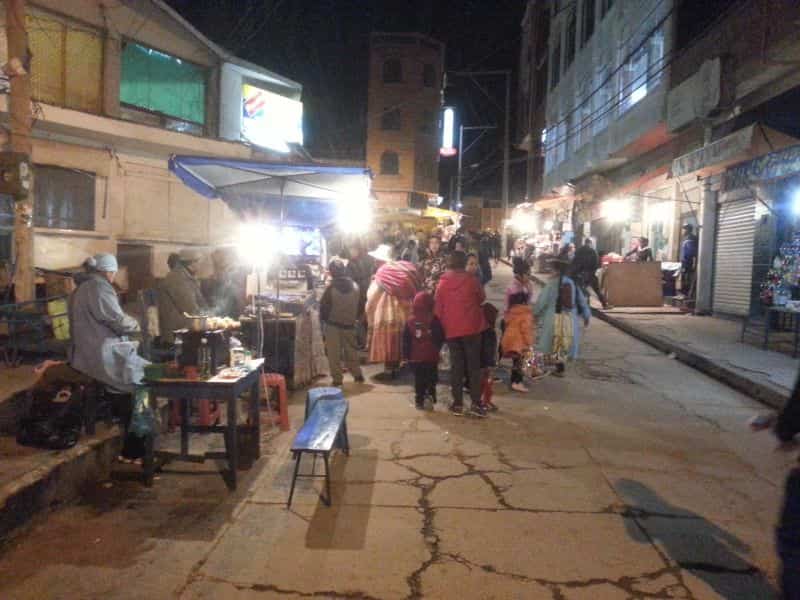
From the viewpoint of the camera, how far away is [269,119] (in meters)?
21.1

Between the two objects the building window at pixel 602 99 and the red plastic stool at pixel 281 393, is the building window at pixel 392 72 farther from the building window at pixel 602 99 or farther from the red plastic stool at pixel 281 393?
the red plastic stool at pixel 281 393

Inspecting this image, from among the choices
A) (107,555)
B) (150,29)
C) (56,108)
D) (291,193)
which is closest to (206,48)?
(150,29)

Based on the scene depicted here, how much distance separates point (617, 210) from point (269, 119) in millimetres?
12253

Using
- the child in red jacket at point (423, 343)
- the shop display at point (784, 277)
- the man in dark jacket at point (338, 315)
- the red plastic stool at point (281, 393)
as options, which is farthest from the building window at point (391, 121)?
the red plastic stool at point (281, 393)

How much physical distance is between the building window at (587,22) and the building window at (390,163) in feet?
63.1

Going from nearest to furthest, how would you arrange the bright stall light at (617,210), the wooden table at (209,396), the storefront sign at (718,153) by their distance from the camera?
the wooden table at (209,396) → the storefront sign at (718,153) → the bright stall light at (617,210)

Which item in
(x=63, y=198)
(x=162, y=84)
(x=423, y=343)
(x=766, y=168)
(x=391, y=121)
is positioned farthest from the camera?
(x=391, y=121)

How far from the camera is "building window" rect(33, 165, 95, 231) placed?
14.2 m

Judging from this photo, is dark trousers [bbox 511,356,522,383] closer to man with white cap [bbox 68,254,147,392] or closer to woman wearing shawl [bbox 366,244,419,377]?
woman wearing shawl [bbox 366,244,419,377]

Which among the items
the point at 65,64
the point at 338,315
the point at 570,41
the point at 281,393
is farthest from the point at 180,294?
the point at 570,41

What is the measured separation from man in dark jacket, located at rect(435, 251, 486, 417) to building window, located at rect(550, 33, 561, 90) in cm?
2912

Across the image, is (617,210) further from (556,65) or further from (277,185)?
(277,185)

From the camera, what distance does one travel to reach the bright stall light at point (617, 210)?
22.8 m

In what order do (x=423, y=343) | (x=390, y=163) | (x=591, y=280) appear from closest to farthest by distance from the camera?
1. (x=423, y=343)
2. (x=591, y=280)
3. (x=390, y=163)
